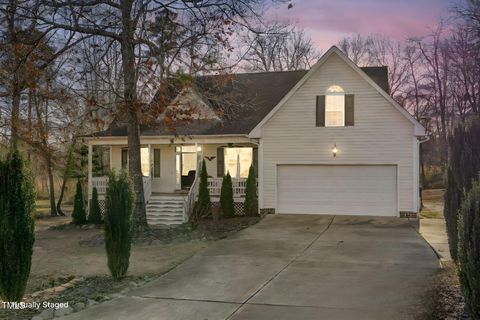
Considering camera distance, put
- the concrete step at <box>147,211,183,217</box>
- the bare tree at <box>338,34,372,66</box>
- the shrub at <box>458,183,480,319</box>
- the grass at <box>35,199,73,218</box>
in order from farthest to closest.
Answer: the bare tree at <box>338,34,372,66</box>, the grass at <box>35,199,73,218</box>, the concrete step at <box>147,211,183,217</box>, the shrub at <box>458,183,480,319</box>

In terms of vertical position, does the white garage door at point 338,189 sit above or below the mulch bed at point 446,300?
above

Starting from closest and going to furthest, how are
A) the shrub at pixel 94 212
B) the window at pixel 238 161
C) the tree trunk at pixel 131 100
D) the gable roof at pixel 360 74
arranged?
the tree trunk at pixel 131 100 → the gable roof at pixel 360 74 → the shrub at pixel 94 212 → the window at pixel 238 161

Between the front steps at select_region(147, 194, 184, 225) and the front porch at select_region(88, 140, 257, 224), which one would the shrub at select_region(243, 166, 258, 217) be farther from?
the front steps at select_region(147, 194, 184, 225)

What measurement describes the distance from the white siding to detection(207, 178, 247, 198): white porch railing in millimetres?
1044

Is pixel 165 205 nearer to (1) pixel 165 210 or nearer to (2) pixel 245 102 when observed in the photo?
(1) pixel 165 210

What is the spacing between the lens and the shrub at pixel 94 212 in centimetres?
1962

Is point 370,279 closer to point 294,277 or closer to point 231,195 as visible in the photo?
point 294,277

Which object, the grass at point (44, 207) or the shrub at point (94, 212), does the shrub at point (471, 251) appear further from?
the grass at point (44, 207)

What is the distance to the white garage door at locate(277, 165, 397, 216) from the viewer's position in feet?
58.4

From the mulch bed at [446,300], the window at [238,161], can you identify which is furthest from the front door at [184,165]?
the mulch bed at [446,300]

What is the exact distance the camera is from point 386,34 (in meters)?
40.5

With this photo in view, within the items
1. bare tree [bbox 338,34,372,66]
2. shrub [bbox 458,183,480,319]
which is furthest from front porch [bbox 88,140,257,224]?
bare tree [bbox 338,34,372,66]

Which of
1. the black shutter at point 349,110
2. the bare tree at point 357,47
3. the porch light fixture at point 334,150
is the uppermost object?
the bare tree at point 357,47

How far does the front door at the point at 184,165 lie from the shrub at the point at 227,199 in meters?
Result: 3.26
